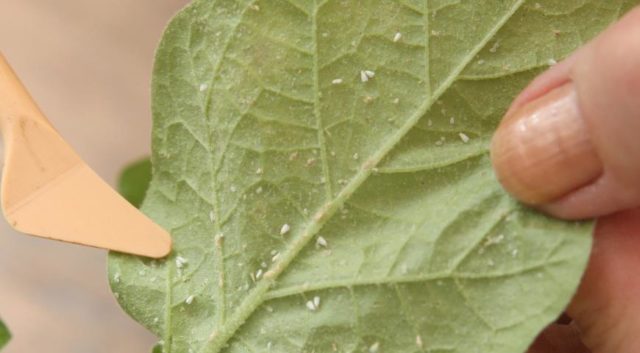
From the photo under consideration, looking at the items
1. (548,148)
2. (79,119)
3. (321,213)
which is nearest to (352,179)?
(321,213)

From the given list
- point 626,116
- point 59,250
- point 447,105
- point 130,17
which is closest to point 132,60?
point 130,17

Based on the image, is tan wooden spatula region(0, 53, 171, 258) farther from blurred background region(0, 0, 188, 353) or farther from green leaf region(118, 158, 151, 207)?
blurred background region(0, 0, 188, 353)

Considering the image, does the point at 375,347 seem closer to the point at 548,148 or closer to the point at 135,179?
the point at 548,148

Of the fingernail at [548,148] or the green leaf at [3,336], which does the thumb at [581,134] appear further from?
the green leaf at [3,336]

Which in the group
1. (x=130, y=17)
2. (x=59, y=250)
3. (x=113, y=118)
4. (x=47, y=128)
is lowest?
(x=59, y=250)

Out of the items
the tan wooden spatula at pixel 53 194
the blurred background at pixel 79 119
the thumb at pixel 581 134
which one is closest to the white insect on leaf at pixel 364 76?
the thumb at pixel 581 134

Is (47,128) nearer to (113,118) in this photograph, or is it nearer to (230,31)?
(230,31)
